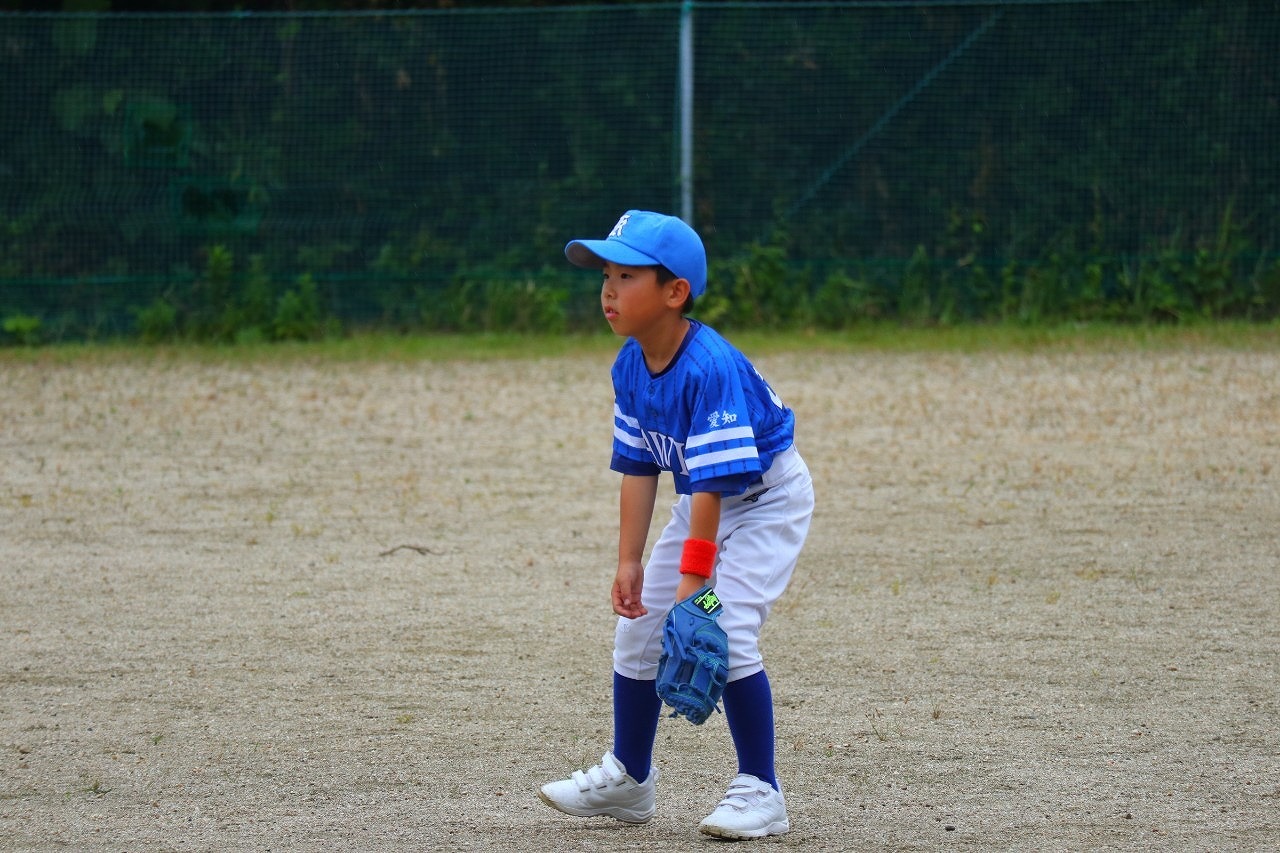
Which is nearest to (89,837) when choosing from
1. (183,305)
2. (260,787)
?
(260,787)

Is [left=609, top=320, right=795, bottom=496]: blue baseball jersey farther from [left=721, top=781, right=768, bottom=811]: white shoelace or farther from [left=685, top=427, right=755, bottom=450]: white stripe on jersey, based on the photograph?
[left=721, top=781, right=768, bottom=811]: white shoelace

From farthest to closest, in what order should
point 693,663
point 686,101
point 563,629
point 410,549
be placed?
point 686,101
point 410,549
point 563,629
point 693,663

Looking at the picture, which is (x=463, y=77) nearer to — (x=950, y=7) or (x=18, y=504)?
(x=950, y=7)

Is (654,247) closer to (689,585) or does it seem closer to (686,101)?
(689,585)

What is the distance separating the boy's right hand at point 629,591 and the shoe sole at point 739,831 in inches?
18.5

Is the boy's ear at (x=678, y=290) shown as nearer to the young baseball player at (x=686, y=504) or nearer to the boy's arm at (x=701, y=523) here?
the young baseball player at (x=686, y=504)

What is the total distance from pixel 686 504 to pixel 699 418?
34 centimetres

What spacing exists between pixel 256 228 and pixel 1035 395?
6622mm

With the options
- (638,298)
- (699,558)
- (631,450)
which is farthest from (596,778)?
(638,298)

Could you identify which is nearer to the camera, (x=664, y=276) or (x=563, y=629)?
(x=664, y=276)

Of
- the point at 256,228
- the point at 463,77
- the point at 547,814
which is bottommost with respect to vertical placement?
the point at 547,814

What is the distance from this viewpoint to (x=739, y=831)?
10.8 ft

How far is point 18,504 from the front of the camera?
7008 millimetres

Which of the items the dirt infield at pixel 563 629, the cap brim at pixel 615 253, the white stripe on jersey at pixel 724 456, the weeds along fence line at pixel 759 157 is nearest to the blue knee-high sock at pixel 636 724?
the dirt infield at pixel 563 629
